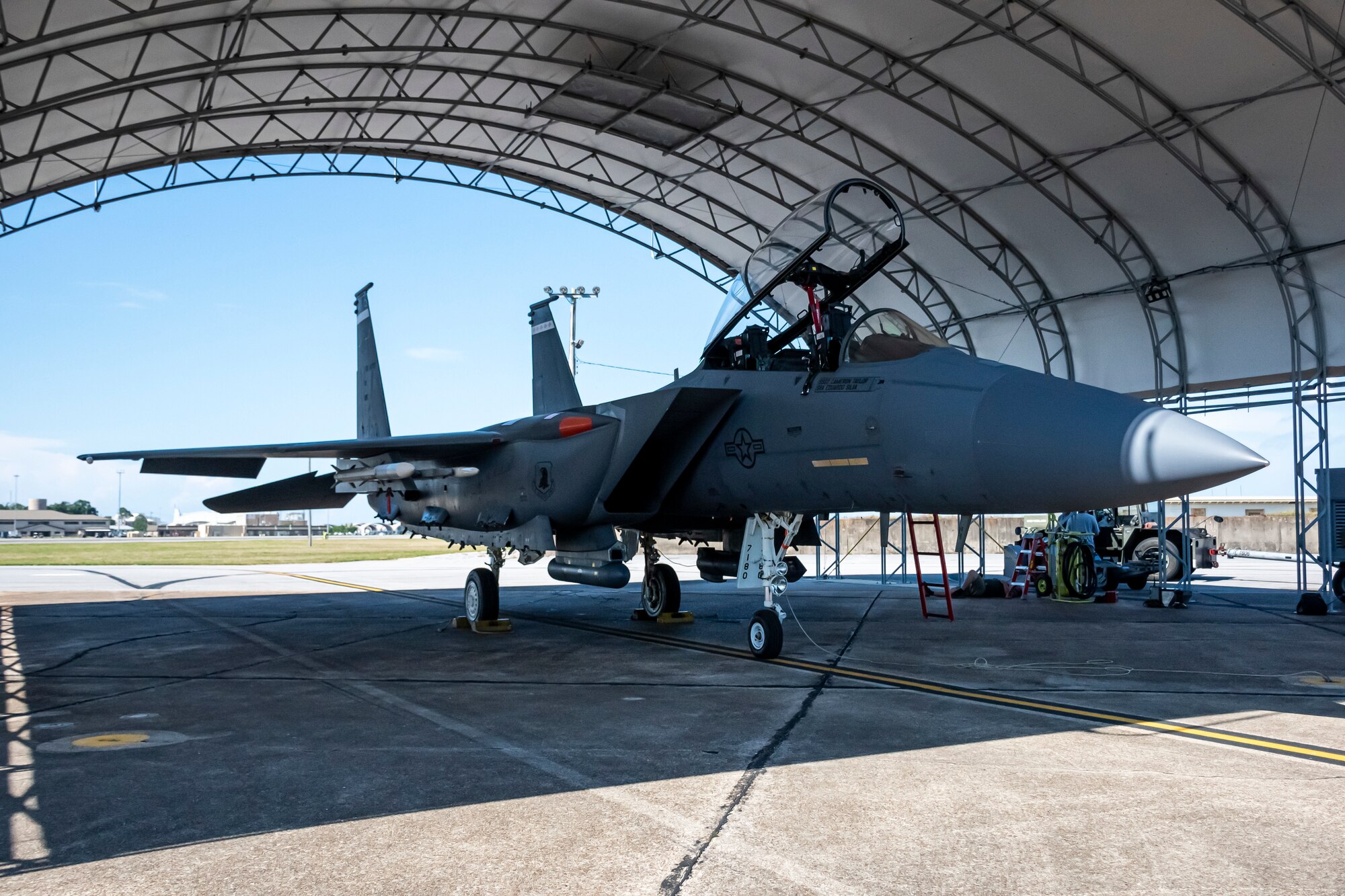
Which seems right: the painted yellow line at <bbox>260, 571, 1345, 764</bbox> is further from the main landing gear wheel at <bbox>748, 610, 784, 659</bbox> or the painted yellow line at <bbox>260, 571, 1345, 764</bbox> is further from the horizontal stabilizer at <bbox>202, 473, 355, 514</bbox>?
the horizontal stabilizer at <bbox>202, 473, 355, 514</bbox>

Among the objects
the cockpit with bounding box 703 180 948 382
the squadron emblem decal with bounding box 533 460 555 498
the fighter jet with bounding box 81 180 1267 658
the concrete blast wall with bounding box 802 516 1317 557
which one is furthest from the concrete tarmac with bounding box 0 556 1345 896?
the concrete blast wall with bounding box 802 516 1317 557

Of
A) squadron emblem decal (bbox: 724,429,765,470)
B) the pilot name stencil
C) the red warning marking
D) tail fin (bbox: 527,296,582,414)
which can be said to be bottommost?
squadron emblem decal (bbox: 724,429,765,470)

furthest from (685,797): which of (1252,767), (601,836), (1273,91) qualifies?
(1273,91)

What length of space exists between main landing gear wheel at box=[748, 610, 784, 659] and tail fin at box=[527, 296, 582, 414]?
568 cm

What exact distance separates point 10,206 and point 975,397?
17.6 meters

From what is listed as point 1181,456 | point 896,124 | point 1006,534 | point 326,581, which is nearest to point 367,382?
point 326,581

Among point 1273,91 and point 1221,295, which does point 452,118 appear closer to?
point 1273,91

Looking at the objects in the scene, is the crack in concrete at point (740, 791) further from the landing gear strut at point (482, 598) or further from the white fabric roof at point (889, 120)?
the white fabric roof at point (889, 120)

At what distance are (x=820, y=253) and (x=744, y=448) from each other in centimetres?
173

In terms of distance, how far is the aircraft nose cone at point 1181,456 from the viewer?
4.83 meters

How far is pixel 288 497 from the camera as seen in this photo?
1212cm

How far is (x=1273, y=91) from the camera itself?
11.3m

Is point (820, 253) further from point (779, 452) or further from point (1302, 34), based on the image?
point (1302, 34)

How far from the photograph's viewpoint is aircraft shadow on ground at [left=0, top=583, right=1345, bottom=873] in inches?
148
